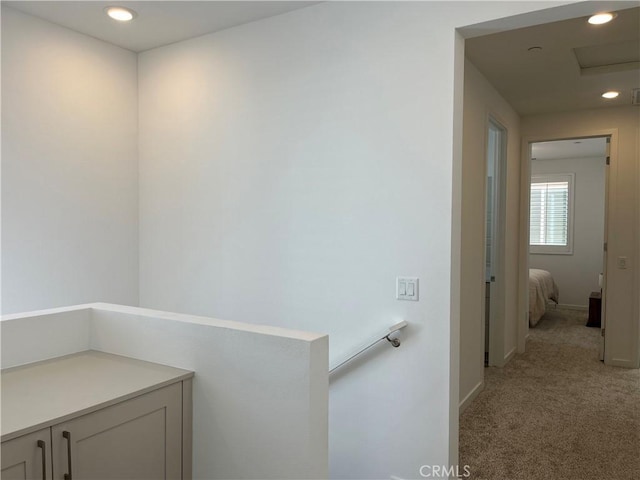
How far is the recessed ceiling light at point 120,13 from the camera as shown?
2.84 meters

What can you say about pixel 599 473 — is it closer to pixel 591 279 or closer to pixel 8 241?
pixel 8 241

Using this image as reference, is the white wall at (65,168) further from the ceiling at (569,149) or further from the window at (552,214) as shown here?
the window at (552,214)

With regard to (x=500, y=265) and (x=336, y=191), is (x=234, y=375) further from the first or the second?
(x=500, y=265)

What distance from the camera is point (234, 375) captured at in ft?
6.10

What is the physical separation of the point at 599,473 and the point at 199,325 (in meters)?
2.46

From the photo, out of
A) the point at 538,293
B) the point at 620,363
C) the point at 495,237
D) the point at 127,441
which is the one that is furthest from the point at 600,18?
the point at 538,293

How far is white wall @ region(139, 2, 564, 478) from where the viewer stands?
7.91 feet

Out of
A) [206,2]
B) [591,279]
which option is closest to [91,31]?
[206,2]

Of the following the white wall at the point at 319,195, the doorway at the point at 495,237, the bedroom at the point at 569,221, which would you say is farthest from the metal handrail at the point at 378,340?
the bedroom at the point at 569,221

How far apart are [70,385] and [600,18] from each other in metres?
3.30

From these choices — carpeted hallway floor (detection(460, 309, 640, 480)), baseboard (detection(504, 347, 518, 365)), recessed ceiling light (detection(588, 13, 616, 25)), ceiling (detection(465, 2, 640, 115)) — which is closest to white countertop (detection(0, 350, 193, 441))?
carpeted hallway floor (detection(460, 309, 640, 480))

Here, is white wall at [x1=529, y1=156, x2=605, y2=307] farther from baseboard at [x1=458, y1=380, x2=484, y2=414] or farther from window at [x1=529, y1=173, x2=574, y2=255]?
baseboard at [x1=458, y1=380, x2=484, y2=414]

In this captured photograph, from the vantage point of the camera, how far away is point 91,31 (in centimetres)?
317

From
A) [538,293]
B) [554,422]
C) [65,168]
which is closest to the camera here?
[65,168]
